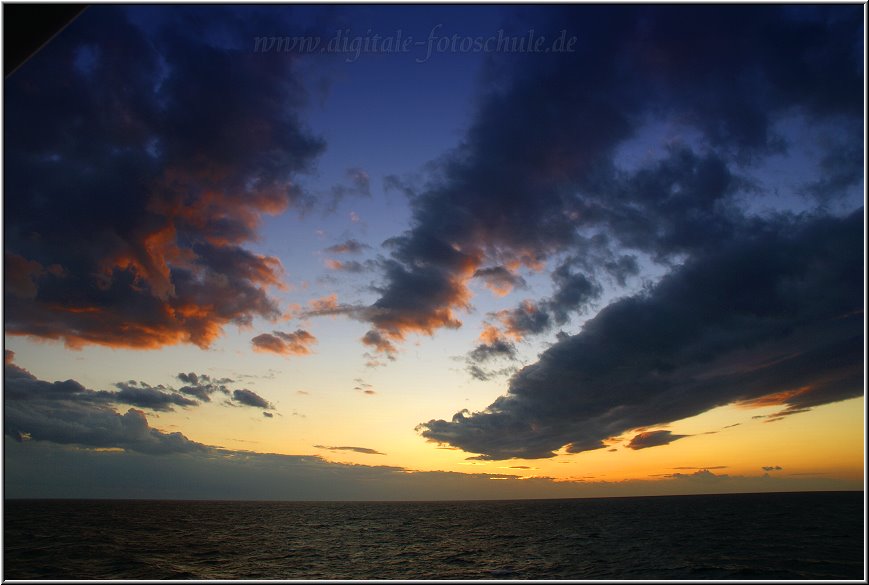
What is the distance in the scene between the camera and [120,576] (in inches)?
1259

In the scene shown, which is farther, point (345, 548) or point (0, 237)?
point (345, 548)

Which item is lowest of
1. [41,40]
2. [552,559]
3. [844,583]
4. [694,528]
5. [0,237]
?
[694,528]

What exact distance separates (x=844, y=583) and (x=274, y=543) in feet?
→ 170

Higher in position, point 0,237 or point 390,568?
point 0,237

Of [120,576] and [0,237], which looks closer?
[0,237]

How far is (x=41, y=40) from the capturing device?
24.3 ft

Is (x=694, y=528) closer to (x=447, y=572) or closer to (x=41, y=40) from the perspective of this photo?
(x=447, y=572)

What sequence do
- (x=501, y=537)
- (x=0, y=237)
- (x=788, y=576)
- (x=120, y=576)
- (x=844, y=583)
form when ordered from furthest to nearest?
1. (x=501, y=537)
2. (x=120, y=576)
3. (x=788, y=576)
4. (x=844, y=583)
5. (x=0, y=237)

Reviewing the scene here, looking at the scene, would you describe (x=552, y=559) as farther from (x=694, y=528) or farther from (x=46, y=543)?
(x=46, y=543)

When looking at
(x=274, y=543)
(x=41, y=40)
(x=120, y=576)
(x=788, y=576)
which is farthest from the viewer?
(x=274, y=543)

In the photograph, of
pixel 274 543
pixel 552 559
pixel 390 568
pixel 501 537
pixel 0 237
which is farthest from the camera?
pixel 501 537

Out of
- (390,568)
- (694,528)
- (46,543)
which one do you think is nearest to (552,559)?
(390,568)

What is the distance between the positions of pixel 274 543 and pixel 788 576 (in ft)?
162

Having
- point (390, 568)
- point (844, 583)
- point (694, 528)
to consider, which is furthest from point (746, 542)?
point (390, 568)
